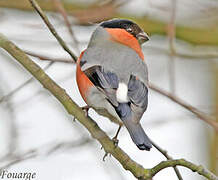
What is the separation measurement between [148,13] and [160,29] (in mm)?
155

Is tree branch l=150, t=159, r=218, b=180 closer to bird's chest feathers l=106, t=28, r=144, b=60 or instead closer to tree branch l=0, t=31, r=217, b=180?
tree branch l=0, t=31, r=217, b=180

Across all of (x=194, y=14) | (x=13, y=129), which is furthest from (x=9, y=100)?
(x=194, y=14)

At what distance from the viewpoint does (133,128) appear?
8.50ft

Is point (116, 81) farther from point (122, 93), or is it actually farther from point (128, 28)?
point (128, 28)

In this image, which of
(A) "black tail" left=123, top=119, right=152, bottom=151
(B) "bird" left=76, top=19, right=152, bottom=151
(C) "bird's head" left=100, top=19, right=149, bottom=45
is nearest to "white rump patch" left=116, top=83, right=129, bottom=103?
(B) "bird" left=76, top=19, right=152, bottom=151

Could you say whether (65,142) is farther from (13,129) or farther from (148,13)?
(148,13)

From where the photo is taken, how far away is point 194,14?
4301mm

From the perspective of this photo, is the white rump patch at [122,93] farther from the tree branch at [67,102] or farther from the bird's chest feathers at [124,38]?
the bird's chest feathers at [124,38]

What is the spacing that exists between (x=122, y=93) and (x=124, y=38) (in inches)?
25.9

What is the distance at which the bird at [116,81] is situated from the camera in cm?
265

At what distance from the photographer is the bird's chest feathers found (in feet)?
10.7

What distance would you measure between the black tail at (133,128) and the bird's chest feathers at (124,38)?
0.67 meters

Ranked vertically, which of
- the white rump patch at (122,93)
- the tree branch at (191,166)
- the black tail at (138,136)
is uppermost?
the white rump patch at (122,93)

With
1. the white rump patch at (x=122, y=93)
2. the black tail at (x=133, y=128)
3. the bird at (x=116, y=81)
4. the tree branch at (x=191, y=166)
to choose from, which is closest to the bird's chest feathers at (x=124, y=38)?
the bird at (x=116, y=81)
